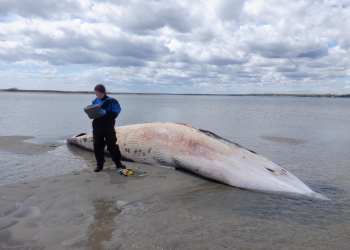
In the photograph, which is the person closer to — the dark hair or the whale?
the dark hair

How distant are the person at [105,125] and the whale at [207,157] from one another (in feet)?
3.76

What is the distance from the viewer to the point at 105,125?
8570 mm

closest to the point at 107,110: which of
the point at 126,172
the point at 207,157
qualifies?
the point at 126,172

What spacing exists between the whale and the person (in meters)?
1.15

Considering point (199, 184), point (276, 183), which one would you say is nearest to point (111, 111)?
point (199, 184)

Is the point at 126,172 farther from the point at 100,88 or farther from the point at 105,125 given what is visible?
the point at 100,88

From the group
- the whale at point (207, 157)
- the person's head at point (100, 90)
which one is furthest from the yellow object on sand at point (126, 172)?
the person's head at point (100, 90)

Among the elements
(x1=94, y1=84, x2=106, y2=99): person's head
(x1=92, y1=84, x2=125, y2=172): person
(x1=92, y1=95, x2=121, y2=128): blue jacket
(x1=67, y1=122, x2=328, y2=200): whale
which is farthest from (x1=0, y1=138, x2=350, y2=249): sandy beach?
(x1=94, y1=84, x2=106, y2=99): person's head

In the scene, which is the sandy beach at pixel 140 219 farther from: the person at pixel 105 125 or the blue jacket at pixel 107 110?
the blue jacket at pixel 107 110

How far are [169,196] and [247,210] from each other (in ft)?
5.14

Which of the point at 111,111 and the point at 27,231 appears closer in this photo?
the point at 27,231

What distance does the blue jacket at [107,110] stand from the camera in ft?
27.6

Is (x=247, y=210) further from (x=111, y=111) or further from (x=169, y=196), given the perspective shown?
(x=111, y=111)

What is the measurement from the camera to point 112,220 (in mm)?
5336
